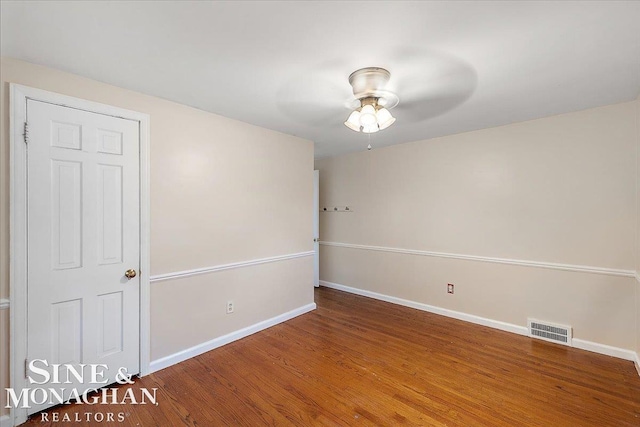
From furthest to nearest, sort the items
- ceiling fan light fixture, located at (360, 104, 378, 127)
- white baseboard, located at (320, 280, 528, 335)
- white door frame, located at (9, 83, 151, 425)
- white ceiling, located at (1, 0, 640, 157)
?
1. white baseboard, located at (320, 280, 528, 335)
2. ceiling fan light fixture, located at (360, 104, 378, 127)
3. white door frame, located at (9, 83, 151, 425)
4. white ceiling, located at (1, 0, 640, 157)

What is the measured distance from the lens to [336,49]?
1672 mm

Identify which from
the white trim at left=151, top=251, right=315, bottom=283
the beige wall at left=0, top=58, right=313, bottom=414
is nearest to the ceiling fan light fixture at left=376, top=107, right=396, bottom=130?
the beige wall at left=0, top=58, right=313, bottom=414

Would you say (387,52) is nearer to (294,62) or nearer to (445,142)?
(294,62)

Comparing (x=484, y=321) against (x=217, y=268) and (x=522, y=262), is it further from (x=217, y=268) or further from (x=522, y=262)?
(x=217, y=268)

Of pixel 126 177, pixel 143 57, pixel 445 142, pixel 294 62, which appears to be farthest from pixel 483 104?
pixel 126 177

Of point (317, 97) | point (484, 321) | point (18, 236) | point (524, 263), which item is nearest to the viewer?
point (18, 236)

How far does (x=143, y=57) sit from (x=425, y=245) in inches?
145

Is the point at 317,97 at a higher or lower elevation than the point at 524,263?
higher

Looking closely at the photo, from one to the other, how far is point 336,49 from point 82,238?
7.28 feet

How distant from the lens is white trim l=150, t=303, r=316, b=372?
246 centimetres

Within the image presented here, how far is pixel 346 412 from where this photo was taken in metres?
1.92

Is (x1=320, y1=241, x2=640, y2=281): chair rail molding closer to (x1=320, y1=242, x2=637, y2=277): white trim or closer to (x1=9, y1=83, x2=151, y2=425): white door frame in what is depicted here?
(x1=320, y1=242, x2=637, y2=277): white trim

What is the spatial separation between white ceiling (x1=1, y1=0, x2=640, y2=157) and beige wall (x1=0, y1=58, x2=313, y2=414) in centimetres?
19

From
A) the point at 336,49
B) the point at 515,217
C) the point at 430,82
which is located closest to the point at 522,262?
the point at 515,217
